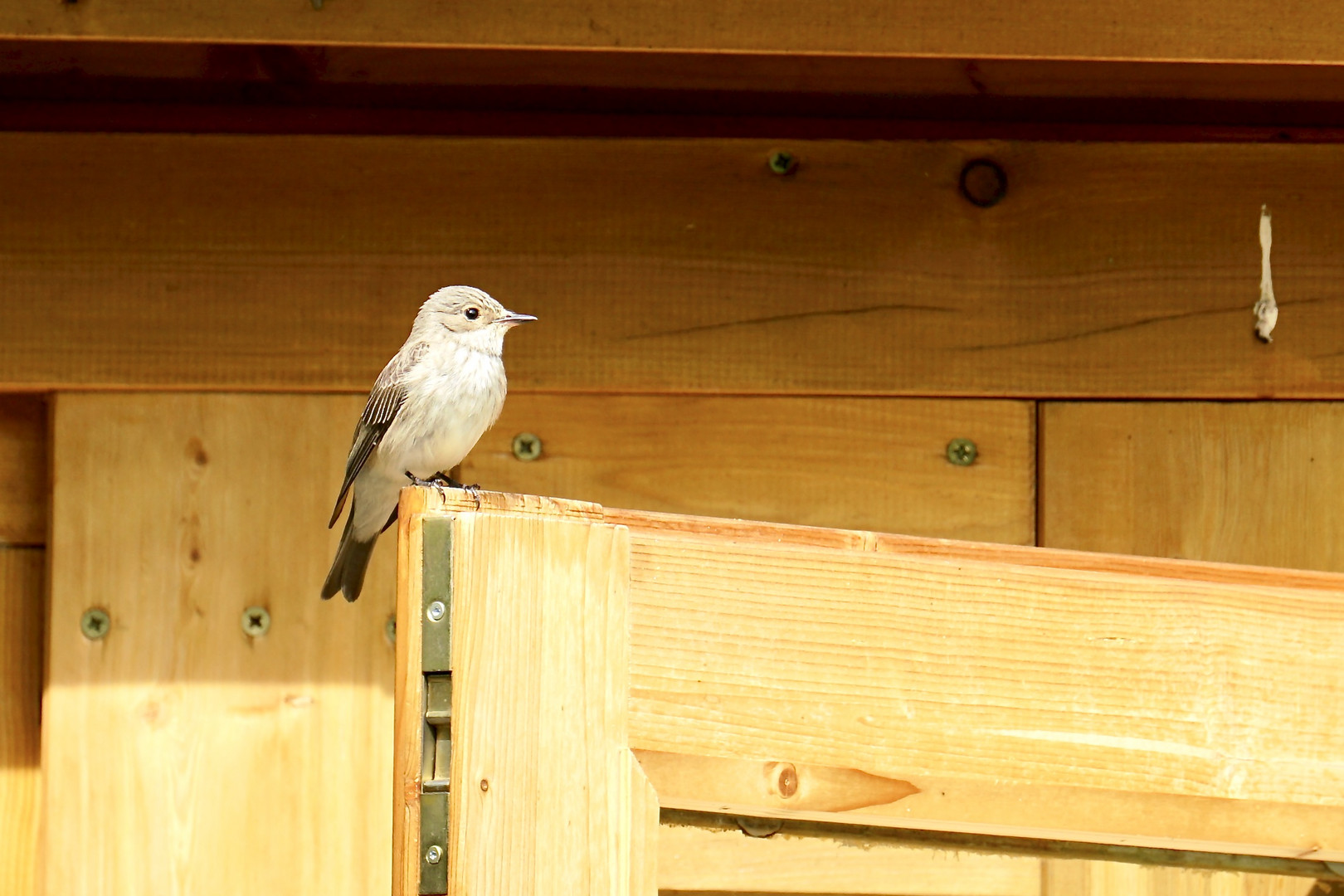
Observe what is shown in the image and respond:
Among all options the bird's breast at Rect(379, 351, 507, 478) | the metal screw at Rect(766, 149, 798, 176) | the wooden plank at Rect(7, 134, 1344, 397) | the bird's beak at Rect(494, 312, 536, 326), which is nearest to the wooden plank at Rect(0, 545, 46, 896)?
the wooden plank at Rect(7, 134, 1344, 397)

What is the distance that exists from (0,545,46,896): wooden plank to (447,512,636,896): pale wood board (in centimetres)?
208

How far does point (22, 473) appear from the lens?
371 cm

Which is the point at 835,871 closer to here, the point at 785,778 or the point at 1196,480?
the point at 1196,480

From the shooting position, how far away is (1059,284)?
3756 mm

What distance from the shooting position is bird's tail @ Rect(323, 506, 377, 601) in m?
3.46

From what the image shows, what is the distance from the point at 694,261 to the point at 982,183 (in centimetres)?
73

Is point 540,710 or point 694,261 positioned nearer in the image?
point 540,710

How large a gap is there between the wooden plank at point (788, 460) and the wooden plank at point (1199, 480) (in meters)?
0.10

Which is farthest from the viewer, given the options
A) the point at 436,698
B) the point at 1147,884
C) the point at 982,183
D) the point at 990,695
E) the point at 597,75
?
the point at 982,183

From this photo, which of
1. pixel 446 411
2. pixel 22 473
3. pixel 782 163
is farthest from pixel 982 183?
pixel 22 473

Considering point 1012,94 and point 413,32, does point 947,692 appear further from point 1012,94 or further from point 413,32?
point 1012,94

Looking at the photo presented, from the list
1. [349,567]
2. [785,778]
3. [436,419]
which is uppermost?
[436,419]

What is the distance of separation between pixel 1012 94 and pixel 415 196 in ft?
4.76

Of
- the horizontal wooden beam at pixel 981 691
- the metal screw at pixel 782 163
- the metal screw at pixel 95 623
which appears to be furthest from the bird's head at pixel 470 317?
the horizontal wooden beam at pixel 981 691
